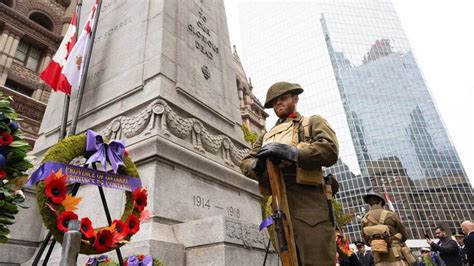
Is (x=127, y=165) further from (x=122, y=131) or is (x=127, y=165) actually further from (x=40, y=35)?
(x=40, y=35)

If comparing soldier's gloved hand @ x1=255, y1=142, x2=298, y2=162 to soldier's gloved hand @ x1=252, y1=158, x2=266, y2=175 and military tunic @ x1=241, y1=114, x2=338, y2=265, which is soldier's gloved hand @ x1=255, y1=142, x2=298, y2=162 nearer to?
military tunic @ x1=241, y1=114, x2=338, y2=265

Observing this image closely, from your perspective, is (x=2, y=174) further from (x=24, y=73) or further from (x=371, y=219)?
(x=24, y=73)

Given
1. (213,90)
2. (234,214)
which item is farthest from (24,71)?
(234,214)

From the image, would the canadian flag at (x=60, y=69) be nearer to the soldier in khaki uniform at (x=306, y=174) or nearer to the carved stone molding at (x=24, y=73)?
the soldier in khaki uniform at (x=306, y=174)

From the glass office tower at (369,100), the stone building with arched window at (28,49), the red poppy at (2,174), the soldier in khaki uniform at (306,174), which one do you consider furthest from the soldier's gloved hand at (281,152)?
the glass office tower at (369,100)

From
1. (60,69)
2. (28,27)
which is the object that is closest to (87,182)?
(60,69)

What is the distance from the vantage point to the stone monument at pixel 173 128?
4.61 meters

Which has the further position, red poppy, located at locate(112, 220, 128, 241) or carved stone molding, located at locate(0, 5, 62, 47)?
carved stone molding, located at locate(0, 5, 62, 47)

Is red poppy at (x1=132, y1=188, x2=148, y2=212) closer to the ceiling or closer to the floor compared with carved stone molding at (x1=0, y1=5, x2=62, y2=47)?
closer to the floor

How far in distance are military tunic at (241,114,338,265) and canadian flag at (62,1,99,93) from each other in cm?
700

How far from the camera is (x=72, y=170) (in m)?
3.48

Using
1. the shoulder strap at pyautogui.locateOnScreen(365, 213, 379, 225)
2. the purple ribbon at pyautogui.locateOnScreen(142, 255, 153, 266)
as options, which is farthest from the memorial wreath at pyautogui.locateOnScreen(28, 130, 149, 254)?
the shoulder strap at pyautogui.locateOnScreen(365, 213, 379, 225)

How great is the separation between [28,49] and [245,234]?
28.3m

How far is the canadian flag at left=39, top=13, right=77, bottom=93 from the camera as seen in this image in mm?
8164
